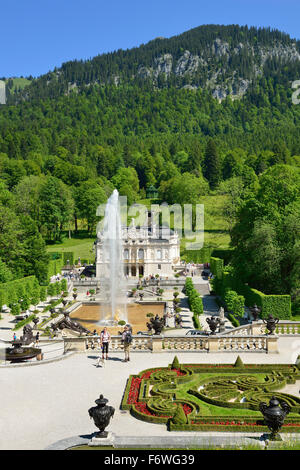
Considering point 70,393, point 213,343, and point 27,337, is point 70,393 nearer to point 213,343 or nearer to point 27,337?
point 27,337

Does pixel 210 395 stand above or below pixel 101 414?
below

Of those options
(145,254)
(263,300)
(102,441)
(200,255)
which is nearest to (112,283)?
(263,300)

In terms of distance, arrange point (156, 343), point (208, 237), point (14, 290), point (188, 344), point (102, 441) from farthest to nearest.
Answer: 1. point (208, 237)
2. point (14, 290)
3. point (188, 344)
4. point (156, 343)
5. point (102, 441)

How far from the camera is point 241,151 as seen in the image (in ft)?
514

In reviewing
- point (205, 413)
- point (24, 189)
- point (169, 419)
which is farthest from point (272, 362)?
point (24, 189)

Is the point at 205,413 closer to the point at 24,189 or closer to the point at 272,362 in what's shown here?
the point at 272,362

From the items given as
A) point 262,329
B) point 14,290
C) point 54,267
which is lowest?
point 14,290

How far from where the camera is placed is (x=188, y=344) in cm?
2678

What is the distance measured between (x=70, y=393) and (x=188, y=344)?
931 cm

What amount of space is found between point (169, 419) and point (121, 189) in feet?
390

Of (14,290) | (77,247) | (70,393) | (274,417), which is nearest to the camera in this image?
(274,417)

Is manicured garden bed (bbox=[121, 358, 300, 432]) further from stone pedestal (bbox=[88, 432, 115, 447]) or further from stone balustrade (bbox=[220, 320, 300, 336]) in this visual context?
stone balustrade (bbox=[220, 320, 300, 336])

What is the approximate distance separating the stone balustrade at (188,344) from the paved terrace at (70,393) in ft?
1.70

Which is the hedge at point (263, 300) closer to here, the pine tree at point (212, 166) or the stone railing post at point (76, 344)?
the stone railing post at point (76, 344)
